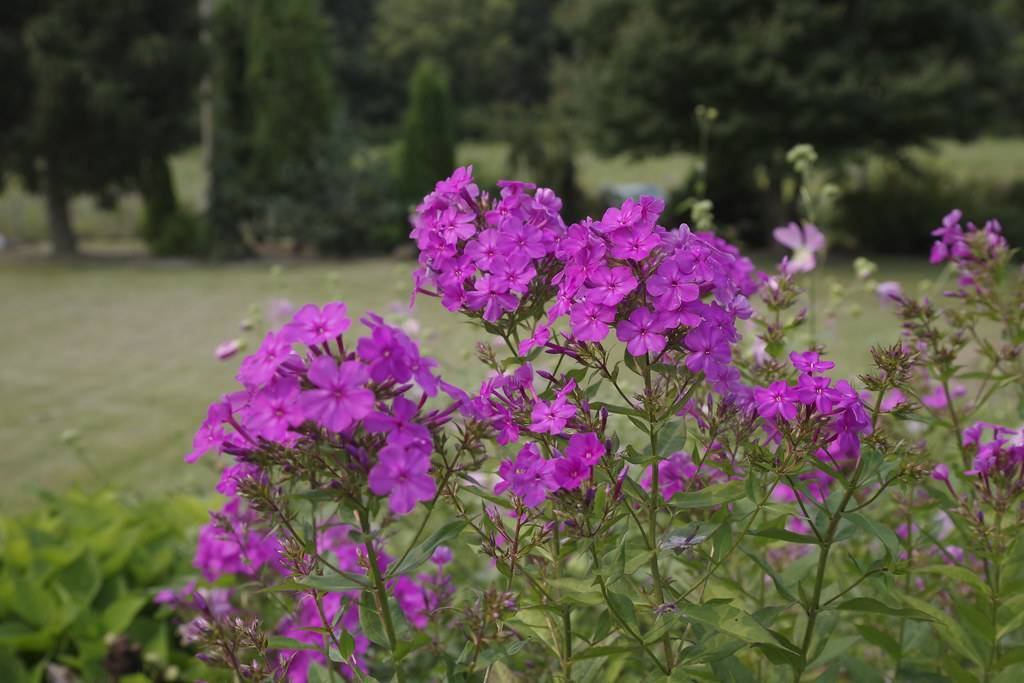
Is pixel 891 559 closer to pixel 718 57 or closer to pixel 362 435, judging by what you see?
pixel 362 435

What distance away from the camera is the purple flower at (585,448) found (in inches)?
43.2

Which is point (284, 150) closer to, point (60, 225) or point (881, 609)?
point (60, 225)

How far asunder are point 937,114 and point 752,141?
2.55 metres

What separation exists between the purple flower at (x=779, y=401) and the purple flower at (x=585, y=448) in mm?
232

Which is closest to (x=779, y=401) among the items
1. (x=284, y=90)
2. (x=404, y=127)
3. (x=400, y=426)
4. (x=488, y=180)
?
(x=400, y=426)

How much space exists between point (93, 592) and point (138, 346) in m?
6.56

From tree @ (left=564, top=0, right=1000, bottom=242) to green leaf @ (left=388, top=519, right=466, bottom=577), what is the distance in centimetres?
1258

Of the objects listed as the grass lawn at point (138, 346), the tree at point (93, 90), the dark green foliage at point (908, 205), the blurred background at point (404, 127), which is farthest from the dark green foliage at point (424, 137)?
the dark green foliage at point (908, 205)

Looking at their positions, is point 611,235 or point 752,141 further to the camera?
point 752,141

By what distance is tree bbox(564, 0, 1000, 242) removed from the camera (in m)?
13.0

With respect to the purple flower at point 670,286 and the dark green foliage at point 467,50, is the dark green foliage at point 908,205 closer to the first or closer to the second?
the purple flower at point 670,286

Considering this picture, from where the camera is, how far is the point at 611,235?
115 cm

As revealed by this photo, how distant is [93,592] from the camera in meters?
2.53

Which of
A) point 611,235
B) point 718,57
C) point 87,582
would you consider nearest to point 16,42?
point 718,57
